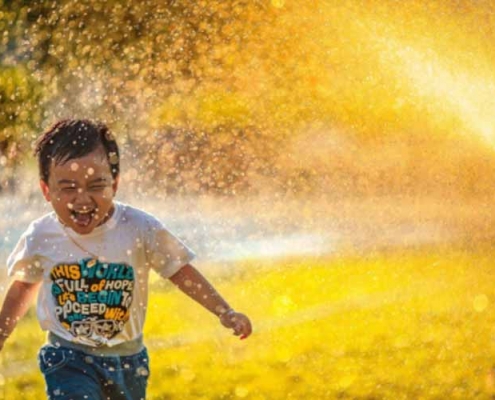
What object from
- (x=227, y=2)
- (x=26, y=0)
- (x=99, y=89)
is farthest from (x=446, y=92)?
(x=26, y=0)

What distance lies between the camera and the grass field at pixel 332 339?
4199 mm

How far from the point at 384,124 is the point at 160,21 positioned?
1.85m

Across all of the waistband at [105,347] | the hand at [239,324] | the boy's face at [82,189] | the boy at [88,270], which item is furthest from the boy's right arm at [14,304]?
the hand at [239,324]

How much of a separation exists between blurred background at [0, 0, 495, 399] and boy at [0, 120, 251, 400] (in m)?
1.74

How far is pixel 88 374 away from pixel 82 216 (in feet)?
1.36

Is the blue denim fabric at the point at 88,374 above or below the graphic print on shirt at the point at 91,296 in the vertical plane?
below

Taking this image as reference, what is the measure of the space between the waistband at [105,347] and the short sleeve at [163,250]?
8.0 inches

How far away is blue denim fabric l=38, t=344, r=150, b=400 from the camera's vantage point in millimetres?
2994

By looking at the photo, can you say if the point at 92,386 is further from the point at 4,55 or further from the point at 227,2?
the point at 4,55

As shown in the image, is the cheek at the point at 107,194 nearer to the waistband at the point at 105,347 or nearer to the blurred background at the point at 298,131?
the waistband at the point at 105,347

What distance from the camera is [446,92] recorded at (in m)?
6.96

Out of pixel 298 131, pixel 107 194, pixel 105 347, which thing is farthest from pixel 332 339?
pixel 298 131

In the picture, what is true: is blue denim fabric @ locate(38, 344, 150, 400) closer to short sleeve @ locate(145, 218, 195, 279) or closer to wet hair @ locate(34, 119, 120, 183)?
short sleeve @ locate(145, 218, 195, 279)

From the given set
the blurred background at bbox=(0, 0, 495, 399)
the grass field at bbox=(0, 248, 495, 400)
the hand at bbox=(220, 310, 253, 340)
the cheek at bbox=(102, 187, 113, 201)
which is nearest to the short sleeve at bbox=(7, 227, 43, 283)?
the cheek at bbox=(102, 187, 113, 201)
